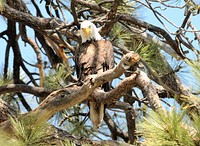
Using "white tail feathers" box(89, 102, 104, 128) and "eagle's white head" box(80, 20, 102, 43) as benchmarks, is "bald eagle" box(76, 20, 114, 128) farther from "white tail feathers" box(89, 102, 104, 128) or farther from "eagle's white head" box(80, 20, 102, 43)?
"white tail feathers" box(89, 102, 104, 128)

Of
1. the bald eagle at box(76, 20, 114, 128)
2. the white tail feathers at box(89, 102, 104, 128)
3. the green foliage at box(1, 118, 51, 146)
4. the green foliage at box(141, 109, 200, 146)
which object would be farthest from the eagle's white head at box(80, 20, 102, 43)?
the green foliage at box(141, 109, 200, 146)

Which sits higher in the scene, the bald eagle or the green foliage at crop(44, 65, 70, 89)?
the bald eagle

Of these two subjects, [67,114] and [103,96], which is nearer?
[103,96]

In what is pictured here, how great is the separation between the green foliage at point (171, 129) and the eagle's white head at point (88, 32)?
1.33 m

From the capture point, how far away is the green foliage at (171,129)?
4.14 ft

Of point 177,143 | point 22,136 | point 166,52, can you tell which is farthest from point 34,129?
point 166,52

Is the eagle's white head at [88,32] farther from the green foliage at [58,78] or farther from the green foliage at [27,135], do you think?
the green foliage at [27,135]

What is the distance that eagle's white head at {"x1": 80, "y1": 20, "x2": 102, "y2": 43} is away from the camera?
8.53 feet

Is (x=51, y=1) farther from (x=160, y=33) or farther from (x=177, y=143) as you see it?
(x=177, y=143)

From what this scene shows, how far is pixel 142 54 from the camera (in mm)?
2607

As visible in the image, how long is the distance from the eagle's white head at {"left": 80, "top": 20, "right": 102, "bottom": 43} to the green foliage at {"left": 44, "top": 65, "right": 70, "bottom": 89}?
0.22 metres

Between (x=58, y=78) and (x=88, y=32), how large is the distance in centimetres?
31

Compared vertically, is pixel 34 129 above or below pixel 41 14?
below

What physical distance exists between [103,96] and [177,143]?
0.77 metres
